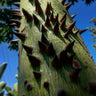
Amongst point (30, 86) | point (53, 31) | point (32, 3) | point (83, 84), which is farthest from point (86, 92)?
point (32, 3)

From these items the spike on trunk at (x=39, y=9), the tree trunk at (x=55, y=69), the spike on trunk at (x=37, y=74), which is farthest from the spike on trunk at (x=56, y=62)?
the spike on trunk at (x=39, y=9)

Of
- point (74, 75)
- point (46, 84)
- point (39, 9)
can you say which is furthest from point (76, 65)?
point (39, 9)

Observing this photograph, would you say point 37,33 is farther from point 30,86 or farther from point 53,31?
point 30,86

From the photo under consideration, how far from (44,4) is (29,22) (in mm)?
327

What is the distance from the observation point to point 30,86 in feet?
2.30

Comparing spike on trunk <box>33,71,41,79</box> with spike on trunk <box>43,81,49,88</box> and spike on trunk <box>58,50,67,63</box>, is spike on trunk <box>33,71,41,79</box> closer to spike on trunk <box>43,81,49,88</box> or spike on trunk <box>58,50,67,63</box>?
spike on trunk <box>43,81,49,88</box>

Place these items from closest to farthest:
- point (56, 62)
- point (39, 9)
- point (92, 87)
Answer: point (92, 87) < point (56, 62) < point (39, 9)

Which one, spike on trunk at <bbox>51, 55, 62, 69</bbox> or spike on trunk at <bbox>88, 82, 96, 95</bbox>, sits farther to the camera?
spike on trunk at <bbox>51, 55, 62, 69</bbox>

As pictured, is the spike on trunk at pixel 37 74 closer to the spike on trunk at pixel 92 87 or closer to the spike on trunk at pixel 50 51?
the spike on trunk at pixel 50 51

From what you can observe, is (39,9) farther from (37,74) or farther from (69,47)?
(37,74)

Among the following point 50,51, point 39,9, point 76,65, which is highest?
point 39,9

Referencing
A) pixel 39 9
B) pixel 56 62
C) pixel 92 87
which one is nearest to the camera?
pixel 92 87

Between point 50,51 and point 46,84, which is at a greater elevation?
point 50,51

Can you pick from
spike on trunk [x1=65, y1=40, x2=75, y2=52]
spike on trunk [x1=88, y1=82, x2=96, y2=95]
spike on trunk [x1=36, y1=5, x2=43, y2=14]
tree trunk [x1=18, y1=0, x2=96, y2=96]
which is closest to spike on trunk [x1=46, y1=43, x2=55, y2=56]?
tree trunk [x1=18, y1=0, x2=96, y2=96]
